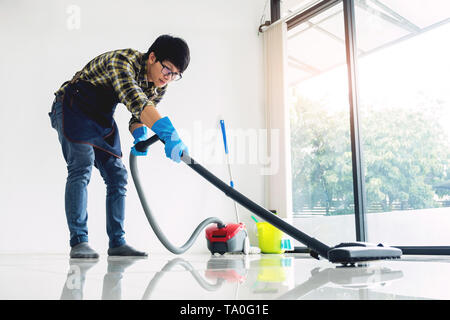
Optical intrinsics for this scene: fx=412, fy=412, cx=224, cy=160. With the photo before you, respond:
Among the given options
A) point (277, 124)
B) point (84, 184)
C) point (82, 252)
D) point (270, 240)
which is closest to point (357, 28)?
point (277, 124)

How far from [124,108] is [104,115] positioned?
1149 millimetres

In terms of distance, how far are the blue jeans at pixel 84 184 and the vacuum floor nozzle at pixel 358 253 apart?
1120 millimetres

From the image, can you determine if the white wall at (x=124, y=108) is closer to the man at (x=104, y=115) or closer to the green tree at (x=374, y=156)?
the green tree at (x=374, y=156)

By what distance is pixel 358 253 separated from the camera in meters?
1.12

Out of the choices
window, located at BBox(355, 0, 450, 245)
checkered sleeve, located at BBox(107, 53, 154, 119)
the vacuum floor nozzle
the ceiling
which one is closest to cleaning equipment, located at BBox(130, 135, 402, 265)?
the vacuum floor nozzle

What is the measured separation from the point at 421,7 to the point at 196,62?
168 cm

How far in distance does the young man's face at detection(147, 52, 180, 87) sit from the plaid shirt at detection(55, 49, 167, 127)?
0.03m

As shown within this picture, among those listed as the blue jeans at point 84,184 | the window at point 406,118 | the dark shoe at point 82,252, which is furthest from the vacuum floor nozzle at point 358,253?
the window at point 406,118

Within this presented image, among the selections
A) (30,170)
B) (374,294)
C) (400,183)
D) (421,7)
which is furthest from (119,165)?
(421,7)

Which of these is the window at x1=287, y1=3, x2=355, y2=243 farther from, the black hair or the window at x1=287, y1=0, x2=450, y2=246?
the black hair

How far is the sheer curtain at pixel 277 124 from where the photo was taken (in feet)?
10.8

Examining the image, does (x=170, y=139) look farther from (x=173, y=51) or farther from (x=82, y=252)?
(x=82, y=252)

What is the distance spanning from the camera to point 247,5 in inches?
145

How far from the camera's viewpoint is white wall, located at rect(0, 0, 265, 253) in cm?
265
